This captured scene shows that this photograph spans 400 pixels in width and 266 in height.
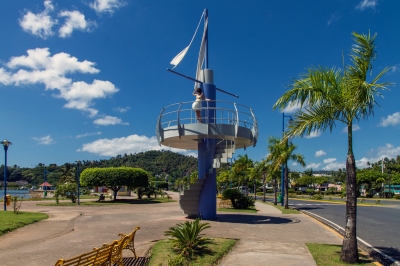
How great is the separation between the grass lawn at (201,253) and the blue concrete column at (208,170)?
6697 millimetres

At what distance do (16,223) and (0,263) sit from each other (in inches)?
304

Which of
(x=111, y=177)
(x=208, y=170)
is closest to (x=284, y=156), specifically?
(x=208, y=170)

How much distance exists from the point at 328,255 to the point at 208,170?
9396mm

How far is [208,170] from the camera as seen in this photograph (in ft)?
59.5

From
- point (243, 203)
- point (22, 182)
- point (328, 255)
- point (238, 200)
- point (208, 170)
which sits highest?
point (208, 170)

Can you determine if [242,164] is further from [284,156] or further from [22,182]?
[22,182]

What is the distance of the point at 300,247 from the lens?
10609mm

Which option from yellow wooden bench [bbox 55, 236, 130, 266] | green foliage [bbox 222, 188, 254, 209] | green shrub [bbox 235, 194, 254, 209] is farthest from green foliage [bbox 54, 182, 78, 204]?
yellow wooden bench [bbox 55, 236, 130, 266]

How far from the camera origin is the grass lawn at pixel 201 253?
8578mm

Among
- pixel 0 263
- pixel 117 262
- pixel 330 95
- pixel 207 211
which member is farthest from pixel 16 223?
pixel 330 95

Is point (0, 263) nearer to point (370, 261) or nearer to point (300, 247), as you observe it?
point (300, 247)

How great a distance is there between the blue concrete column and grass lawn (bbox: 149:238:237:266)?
22.0ft

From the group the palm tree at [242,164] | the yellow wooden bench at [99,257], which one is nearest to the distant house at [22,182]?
the palm tree at [242,164]

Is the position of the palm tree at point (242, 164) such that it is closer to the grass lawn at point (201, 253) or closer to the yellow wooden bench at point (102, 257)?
the grass lawn at point (201, 253)
